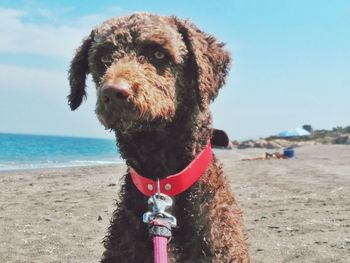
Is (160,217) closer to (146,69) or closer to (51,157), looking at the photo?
(146,69)

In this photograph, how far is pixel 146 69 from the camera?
3932 millimetres

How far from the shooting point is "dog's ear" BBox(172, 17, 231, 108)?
4.21 meters

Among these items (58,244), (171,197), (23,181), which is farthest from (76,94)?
(23,181)

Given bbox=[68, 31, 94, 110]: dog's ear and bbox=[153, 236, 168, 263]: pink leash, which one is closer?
bbox=[153, 236, 168, 263]: pink leash

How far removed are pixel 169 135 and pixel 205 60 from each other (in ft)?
2.20

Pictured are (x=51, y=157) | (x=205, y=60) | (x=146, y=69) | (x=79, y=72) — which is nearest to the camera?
(x=146, y=69)

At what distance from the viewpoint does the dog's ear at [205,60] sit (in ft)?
13.8

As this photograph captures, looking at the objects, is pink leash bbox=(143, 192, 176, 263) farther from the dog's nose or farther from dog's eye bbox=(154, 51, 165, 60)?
dog's eye bbox=(154, 51, 165, 60)

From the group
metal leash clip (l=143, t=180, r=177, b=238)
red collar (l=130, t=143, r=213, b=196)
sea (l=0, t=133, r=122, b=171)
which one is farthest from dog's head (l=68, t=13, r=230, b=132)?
sea (l=0, t=133, r=122, b=171)

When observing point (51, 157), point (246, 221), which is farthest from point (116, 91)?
point (51, 157)

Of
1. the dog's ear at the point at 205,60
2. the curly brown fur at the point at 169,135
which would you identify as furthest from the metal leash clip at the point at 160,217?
the dog's ear at the point at 205,60

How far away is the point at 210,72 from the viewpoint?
14.2ft

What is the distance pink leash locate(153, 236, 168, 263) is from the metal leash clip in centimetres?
4

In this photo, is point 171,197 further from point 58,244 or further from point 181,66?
point 58,244
